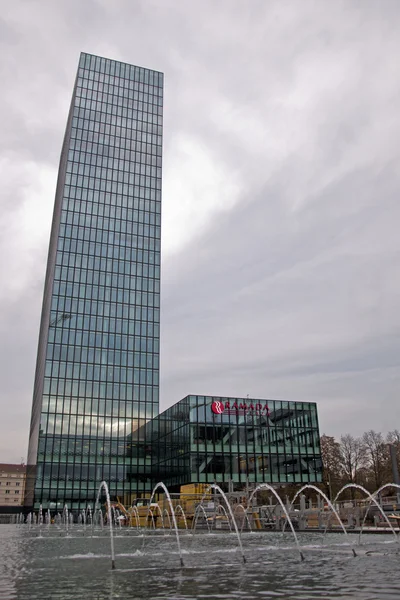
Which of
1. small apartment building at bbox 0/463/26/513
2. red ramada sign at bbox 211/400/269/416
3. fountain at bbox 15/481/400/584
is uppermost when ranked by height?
red ramada sign at bbox 211/400/269/416

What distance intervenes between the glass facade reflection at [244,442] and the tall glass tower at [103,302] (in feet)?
53.8

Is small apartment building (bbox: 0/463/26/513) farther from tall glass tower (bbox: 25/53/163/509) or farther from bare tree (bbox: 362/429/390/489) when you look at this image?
bare tree (bbox: 362/429/390/489)

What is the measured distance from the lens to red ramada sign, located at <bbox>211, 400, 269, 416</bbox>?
72062 millimetres

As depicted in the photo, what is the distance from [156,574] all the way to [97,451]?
78420 millimetres

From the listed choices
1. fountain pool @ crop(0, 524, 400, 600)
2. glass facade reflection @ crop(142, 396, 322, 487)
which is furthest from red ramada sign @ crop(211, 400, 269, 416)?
fountain pool @ crop(0, 524, 400, 600)

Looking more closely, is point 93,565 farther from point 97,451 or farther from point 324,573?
point 97,451

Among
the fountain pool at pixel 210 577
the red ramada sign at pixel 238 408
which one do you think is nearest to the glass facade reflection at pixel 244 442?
the red ramada sign at pixel 238 408

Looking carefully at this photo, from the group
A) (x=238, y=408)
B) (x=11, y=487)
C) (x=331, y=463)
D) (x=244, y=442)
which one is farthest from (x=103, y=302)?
(x=11, y=487)

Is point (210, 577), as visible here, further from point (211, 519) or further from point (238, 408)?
point (238, 408)

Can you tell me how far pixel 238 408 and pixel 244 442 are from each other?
4780 mm

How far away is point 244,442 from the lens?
72125 mm

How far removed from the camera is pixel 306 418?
76625 millimetres

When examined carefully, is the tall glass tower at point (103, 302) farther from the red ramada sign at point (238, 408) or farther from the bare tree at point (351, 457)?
the bare tree at point (351, 457)

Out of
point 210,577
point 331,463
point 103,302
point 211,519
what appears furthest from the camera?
point 103,302
